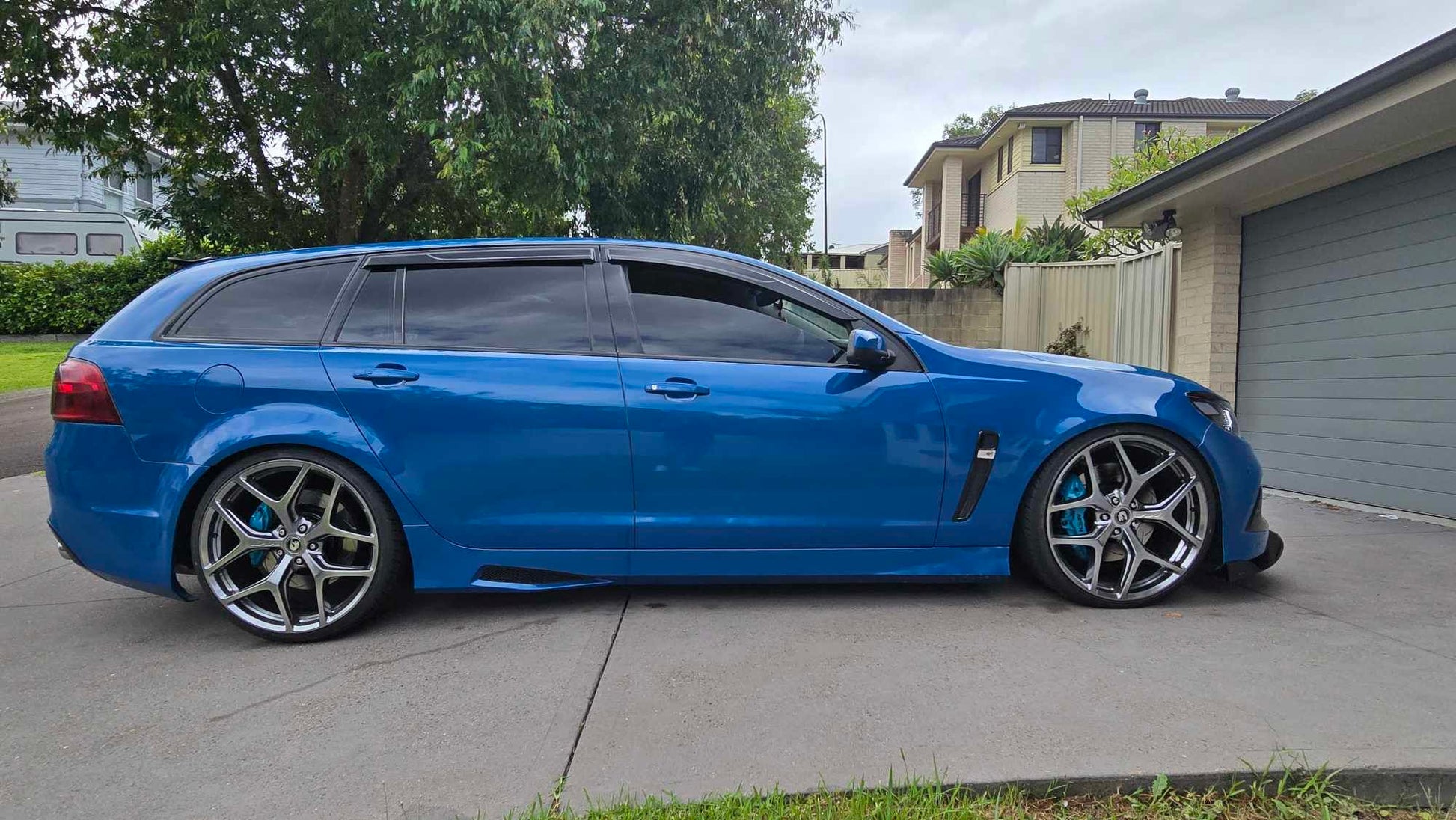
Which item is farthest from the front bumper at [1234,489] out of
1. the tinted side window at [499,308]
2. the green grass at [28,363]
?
the green grass at [28,363]

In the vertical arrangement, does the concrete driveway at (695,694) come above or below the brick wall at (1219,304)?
below

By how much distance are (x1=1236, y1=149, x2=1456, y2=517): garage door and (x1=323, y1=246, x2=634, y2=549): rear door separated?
5546 millimetres

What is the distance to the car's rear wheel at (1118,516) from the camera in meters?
3.33

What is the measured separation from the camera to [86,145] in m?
10.7

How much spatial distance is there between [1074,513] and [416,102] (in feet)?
22.5

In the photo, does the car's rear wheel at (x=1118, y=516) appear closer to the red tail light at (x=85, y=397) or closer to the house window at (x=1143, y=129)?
the red tail light at (x=85, y=397)

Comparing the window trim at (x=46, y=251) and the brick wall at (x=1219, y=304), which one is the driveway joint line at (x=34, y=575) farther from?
the window trim at (x=46, y=251)

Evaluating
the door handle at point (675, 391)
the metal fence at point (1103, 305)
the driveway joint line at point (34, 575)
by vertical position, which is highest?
the metal fence at point (1103, 305)

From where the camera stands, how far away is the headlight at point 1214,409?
11.2ft

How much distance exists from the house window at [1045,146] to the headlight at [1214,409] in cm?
2637

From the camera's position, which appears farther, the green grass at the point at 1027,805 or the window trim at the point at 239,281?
the window trim at the point at 239,281

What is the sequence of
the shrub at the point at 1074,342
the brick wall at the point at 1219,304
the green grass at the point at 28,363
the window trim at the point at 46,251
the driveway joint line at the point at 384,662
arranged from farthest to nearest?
the window trim at the point at 46,251 < the green grass at the point at 28,363 < the shrub at the point at 1074,342 < the brick wall at the point at 1219,304 < the driveway joint line at the point at 384,662

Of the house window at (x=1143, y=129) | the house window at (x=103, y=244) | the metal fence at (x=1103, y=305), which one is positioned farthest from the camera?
the house window at (x=1143, y=129)

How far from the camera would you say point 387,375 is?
10.4 ft
